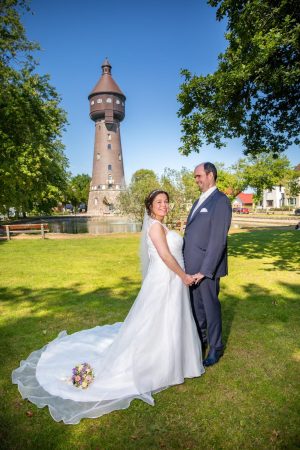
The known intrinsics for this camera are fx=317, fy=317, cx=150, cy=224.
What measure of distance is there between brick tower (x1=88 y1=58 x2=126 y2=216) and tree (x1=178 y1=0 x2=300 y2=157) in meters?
62.3

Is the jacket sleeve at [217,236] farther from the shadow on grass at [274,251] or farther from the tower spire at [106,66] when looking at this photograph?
the tower spire at [106,66]

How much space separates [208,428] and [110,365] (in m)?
1.47

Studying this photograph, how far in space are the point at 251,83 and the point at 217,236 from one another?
9372 mm

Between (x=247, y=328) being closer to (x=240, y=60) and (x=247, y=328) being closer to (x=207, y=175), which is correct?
(x=207, y=175)

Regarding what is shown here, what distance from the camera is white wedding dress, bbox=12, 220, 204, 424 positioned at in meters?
3.97

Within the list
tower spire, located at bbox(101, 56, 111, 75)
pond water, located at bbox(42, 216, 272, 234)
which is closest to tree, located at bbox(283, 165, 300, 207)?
pond water, located at bbox(42, 216, 272, 234)

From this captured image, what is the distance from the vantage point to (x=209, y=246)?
4438mm

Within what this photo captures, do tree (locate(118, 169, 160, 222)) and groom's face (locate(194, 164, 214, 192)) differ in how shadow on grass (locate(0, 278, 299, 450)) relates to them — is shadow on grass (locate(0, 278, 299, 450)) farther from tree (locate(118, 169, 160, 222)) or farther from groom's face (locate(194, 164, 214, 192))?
tree (locate(118, 169, 160, 222))

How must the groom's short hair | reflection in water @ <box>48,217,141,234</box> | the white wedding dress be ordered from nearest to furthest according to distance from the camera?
1. the white wedding dress
2. the groom's short hair
3. reflection in water @ <box>48,217,141,234</box>

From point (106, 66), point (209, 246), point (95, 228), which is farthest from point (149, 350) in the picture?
point (106, 66)

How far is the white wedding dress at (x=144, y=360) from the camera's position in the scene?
3.97m

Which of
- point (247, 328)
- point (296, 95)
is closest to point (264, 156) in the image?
point (296, 95)

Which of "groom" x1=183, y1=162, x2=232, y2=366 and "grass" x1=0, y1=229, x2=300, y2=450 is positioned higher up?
"groom" x1=183, y1=162, x2=232, y2=366

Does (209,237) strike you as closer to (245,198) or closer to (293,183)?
(293,183)
